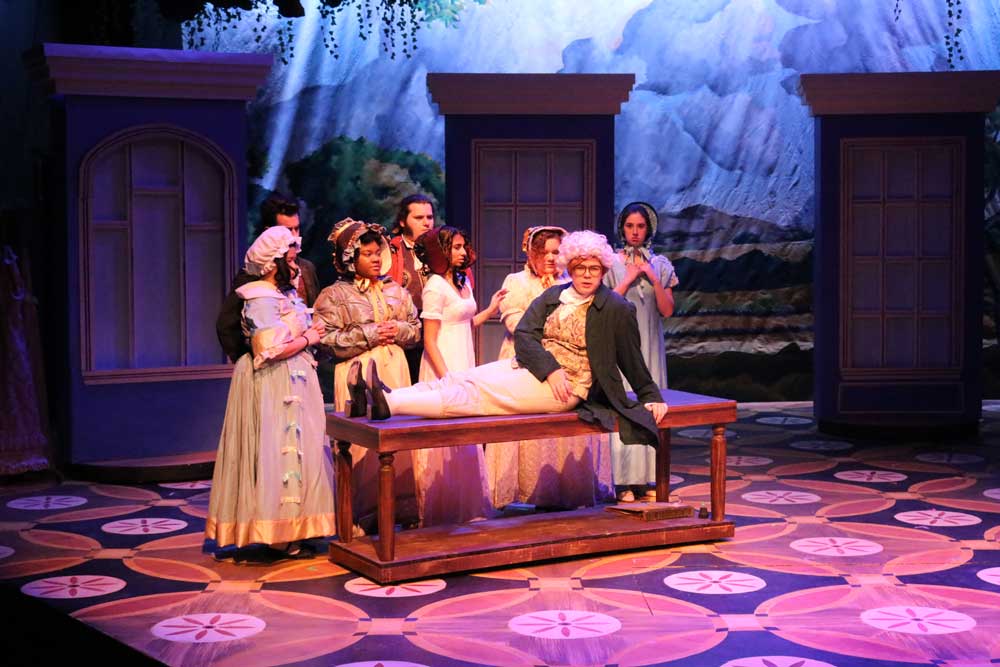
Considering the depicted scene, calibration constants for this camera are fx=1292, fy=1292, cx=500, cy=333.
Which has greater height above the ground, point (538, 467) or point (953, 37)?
point (953, 37)

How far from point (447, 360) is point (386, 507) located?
1185 mm

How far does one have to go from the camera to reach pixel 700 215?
44.0 ft

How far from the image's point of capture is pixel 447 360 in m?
6.44

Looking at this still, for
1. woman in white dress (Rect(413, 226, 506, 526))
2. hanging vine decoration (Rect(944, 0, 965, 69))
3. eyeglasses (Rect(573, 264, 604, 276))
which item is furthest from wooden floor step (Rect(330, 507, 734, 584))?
hanging vine decoration (Rect(944, 0, 965, 69))

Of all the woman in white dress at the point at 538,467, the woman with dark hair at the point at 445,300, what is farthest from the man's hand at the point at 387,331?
the woman in white dress at the point at 538,467

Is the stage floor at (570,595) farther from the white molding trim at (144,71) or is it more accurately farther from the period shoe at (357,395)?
the white molding trim at (144,71)

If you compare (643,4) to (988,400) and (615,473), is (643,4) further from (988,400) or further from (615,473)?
(615,473)

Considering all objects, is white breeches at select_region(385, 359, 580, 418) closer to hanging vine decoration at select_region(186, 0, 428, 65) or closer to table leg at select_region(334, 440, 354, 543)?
table leg at select_region(334, 440, 354, 543)

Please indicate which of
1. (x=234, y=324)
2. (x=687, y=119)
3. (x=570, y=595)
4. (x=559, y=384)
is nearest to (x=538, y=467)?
(x=559, y=384)

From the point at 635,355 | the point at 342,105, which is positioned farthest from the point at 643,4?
the point at 635,355

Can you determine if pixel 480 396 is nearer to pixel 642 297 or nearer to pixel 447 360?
pixel 447 360

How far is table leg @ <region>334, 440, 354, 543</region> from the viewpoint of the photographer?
5.86 meters

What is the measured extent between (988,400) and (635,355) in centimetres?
719

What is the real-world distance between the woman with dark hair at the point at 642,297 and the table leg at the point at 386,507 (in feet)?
6.49
